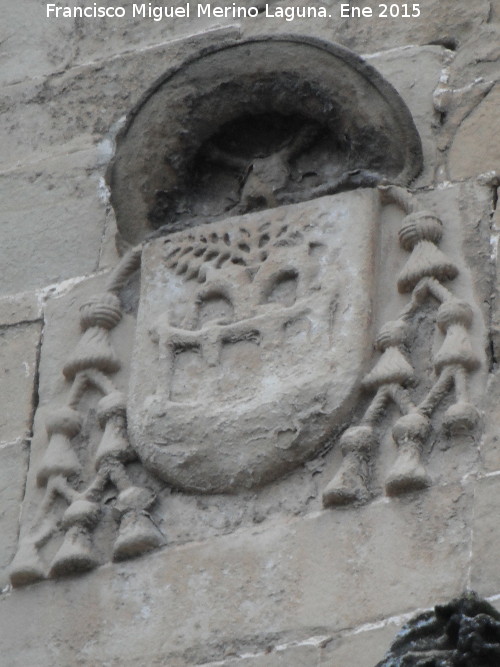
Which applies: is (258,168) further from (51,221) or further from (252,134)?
(51,221)

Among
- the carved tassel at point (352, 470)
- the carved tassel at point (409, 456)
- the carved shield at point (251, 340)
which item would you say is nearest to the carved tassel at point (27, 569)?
the carved shield at point (251, 340)

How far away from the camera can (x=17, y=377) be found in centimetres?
367

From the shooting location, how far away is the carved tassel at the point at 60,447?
3.37 metres

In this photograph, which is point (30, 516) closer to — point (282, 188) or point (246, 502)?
point (246, 502)

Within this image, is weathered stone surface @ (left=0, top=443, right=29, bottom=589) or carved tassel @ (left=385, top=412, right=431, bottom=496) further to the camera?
weathered stone surface @ (left=0, top=443, right=29, bottom=589)

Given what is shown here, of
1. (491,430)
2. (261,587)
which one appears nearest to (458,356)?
(491,430)

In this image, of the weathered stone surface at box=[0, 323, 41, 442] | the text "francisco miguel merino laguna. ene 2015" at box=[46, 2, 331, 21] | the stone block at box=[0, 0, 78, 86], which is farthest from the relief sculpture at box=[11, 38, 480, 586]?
the stone block at box=[0, 0, 78, 86]

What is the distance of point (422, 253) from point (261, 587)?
71 cm

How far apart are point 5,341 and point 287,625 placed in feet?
3.49

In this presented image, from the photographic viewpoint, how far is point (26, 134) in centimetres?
420

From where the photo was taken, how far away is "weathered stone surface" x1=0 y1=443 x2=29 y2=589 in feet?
11.0

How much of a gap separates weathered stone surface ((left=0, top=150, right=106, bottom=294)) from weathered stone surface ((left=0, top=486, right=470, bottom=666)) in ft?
2.86

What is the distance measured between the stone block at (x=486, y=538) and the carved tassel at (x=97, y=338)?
0.84 m

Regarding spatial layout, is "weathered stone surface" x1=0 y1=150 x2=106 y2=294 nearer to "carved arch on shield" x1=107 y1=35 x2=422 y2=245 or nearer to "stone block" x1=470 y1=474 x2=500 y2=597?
"carved arch on shield" x1=107 y1=35 x2=422 y2=245
